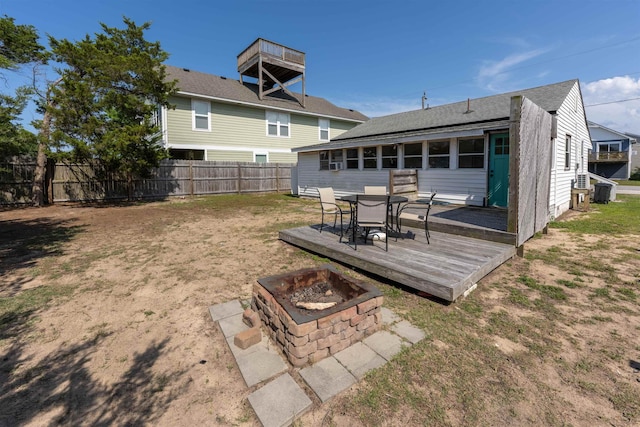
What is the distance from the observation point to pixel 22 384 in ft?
7.06

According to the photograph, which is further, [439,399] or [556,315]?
[556,315]

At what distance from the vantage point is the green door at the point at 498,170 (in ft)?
28.7

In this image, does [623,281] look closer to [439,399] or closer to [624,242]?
[624,242]

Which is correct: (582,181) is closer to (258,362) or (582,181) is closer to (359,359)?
(359,359)

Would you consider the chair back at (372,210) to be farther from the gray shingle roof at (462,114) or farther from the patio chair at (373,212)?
the gray shingle roof at (462,114)

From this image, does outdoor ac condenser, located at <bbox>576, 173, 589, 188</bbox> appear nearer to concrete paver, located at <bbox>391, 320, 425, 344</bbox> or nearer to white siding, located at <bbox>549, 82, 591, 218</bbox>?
white siding, located at <bbox>549, 82, 591, 218</bbox>

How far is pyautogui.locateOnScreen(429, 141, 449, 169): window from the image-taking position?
32.8ft

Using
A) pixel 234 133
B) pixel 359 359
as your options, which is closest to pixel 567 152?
pixel 359 359

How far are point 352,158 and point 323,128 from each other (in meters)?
9.21

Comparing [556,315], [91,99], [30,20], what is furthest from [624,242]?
[30,20]

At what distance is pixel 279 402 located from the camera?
6.42 feet

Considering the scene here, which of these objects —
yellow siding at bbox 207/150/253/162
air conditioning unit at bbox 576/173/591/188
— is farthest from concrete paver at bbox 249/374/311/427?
yellow siding at bbox 207/150/253/162

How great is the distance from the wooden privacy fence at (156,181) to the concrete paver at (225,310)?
1283 cm

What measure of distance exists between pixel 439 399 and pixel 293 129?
19.3 metres
